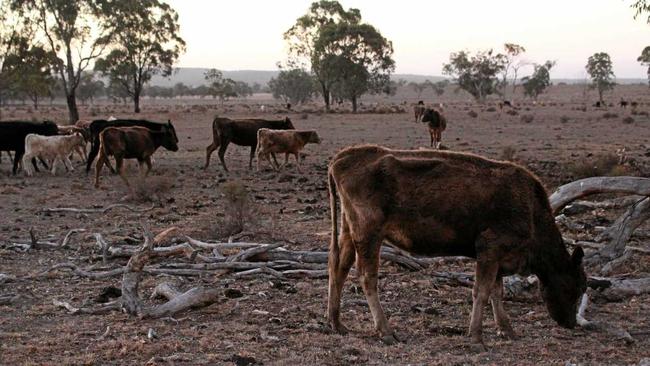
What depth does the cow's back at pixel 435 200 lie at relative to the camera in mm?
6109

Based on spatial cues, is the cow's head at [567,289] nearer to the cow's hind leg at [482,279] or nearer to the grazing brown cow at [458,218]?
the grazing brown cow at [458,218]

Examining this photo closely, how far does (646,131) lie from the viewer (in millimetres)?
33531

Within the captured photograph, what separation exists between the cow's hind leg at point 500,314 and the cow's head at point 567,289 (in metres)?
0.44

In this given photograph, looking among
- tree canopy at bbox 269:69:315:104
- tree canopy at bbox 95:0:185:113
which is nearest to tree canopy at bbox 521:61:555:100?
tree canopy at bbox 269:69:315:104

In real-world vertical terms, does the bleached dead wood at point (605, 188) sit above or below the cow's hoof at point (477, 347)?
above

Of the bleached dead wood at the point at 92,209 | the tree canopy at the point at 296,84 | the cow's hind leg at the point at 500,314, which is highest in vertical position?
the tree canopy at the point at 296,84

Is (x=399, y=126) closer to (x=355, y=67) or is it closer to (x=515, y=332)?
(x=355, y=67)

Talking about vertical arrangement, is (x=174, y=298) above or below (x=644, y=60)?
below

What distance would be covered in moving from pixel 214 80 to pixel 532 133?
261ft

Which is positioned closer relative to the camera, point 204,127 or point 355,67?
point 204,127

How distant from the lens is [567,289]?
20.9ft

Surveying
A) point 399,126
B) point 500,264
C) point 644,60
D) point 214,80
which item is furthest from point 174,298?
point 214,80

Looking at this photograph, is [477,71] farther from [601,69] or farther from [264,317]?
[264,317]

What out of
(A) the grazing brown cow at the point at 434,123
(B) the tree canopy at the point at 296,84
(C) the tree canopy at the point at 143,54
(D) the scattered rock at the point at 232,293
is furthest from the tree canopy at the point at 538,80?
(D) the scattered rock at the point at 232,293
